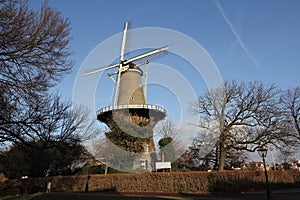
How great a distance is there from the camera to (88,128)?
27.8m

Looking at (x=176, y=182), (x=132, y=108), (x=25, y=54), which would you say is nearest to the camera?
(x=25, y=54)

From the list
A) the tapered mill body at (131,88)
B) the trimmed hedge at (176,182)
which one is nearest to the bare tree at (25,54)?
the trimmed hedge at (176,182)

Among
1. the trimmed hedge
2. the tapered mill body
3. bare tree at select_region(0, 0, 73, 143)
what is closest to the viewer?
bare tree at select_region(0, 0, 73, 143)

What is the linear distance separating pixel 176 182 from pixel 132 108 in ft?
36.0

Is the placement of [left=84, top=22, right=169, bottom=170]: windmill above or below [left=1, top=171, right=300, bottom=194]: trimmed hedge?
above

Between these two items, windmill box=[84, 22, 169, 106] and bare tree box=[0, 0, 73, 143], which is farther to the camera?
windmill box=[84, 22, 169, 106]

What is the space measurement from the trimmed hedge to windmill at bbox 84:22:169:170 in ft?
12.9

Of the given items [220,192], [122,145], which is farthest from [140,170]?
[220,192]

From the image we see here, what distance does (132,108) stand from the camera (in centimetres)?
2842

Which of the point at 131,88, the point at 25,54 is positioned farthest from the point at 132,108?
the point at 25,54

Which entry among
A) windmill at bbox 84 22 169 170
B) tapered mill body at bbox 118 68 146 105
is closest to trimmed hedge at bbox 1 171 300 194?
windmill at bbox 84 22 169 170

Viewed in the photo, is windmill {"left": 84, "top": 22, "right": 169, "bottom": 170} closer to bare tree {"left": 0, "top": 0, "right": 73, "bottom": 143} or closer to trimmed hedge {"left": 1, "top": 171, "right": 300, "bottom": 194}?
trimmed hedge {"left": 1, "top": 171, "right": 300, "bottom": 194}

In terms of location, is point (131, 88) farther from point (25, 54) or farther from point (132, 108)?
point (25, 54)

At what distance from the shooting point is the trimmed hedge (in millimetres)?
18328
